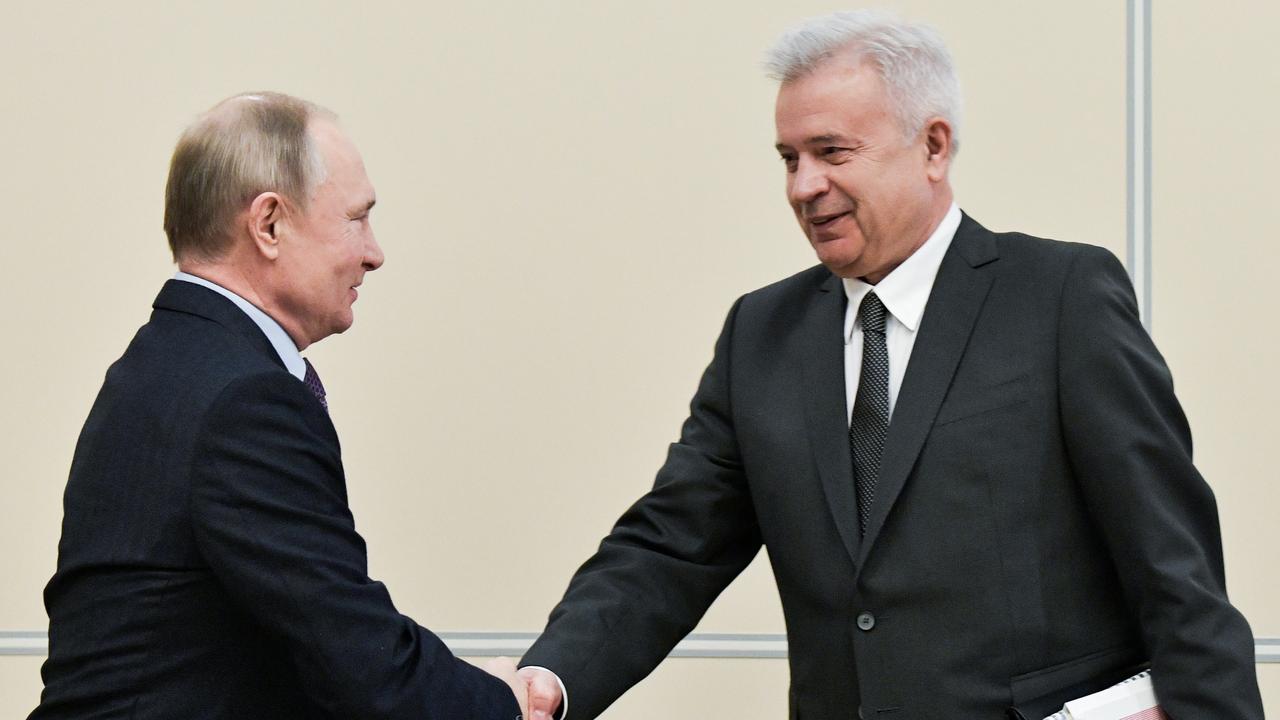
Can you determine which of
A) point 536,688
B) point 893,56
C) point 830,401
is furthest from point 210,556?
point 893,56

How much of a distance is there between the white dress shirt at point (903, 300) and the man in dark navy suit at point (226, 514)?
2.17 feet

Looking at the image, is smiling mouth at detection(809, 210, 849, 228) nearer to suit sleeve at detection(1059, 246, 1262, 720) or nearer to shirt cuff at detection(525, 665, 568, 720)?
suit sleeve at detection(1059, 246, 1262, 720)

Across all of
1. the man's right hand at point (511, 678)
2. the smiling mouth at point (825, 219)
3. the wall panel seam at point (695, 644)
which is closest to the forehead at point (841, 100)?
the smiling mouth at point (825, 219)

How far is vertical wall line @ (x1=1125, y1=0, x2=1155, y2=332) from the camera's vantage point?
307 centimetres

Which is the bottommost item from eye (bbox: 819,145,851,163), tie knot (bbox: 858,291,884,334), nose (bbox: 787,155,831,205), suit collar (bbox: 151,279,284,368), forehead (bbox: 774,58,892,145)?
tie knot (bbox: 858,291,884,334)

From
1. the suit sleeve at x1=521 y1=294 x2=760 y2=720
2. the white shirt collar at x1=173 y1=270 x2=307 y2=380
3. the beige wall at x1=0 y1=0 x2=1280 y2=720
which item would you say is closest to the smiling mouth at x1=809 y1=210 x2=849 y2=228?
the suit sleeve at x1=521 y1=294 x2=760 y2=720

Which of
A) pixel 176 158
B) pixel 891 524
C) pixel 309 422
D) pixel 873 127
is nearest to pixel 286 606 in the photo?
pixel 309 422

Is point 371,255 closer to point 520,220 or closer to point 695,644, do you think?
point 520,220

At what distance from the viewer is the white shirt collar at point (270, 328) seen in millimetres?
1719

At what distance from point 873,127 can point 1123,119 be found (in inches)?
51.9

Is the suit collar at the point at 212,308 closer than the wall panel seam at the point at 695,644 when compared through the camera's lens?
Yes

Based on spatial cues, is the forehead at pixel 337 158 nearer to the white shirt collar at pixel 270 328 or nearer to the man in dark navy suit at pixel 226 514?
the man in dark navy suit at pixel 226 514

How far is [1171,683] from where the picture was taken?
5.83ft

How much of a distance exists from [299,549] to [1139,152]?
2.10 metres
